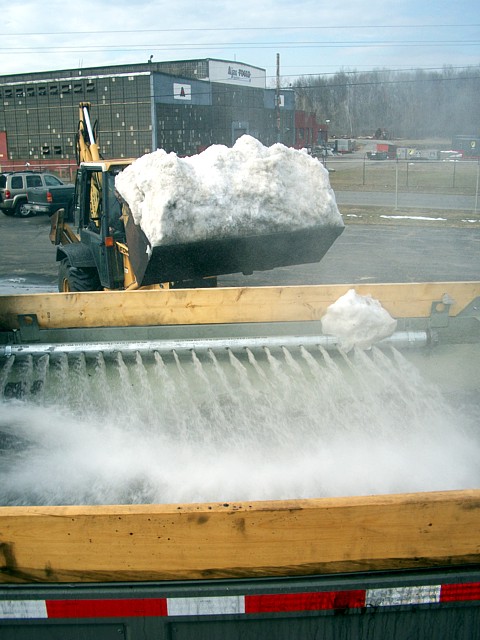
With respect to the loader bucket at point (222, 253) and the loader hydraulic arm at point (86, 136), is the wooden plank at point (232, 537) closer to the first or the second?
the loader bucket at point (222, 253)

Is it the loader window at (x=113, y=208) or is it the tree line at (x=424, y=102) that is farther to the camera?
the loader window at (x=113, y=208)

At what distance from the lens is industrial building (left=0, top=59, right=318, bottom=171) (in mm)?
34656

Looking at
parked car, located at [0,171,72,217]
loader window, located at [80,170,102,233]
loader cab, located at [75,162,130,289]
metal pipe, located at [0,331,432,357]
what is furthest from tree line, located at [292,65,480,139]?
parked car, located at [0,171,72,217]

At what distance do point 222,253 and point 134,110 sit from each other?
32.6 m

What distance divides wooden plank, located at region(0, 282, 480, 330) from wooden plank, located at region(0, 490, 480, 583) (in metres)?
2.09

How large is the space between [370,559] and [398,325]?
7.50 ft

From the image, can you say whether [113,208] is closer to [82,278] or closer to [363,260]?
[82,278]

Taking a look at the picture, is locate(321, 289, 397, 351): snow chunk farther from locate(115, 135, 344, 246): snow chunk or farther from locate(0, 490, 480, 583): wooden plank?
locate(0, 490, 480, 583): wooden plank

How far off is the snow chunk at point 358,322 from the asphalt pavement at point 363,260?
6447 mm

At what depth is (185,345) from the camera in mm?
3678

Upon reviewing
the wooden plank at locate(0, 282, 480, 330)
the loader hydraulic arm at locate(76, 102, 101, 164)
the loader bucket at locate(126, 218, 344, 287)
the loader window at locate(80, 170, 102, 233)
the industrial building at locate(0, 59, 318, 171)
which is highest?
the industrial building at locate(0, 59, 318, 171)

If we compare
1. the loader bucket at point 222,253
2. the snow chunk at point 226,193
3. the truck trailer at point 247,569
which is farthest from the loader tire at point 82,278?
the truck trailer at point 247,569

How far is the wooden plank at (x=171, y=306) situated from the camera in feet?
12.5

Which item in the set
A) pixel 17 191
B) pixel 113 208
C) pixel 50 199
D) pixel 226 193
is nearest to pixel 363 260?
pixel 113 208
